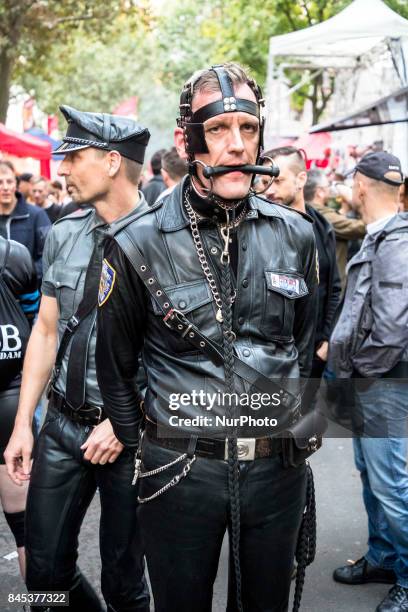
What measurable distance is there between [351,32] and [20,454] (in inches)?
340

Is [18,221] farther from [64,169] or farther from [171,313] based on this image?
[171,313]

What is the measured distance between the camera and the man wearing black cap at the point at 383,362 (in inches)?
144

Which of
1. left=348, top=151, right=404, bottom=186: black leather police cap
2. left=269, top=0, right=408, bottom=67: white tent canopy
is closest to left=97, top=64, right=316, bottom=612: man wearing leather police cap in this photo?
left=348, top=151, right=404, bottom=186: black leather police cap

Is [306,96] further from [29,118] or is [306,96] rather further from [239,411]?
[239,411]

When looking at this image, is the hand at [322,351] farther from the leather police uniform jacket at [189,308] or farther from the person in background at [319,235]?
the leather police uniform jacket at [189,308]

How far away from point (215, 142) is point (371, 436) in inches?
83.2

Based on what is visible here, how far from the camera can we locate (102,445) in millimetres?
2736

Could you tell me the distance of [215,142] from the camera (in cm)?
215

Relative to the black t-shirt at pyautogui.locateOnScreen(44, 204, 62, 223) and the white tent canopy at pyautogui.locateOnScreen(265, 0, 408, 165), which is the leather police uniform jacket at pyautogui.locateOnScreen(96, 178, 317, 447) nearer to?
the white tent canopy at pyautogui.locateOnScreen(265, 0, 408, 165)

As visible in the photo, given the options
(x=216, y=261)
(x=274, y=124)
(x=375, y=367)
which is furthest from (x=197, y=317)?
(x=274, y=124)

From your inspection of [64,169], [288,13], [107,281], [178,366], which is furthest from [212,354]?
[288,13]

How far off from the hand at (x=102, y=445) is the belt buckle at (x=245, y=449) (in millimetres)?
681

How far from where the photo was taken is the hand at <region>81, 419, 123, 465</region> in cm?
272

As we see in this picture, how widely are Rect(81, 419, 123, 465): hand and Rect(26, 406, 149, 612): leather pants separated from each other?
0.08 metres
